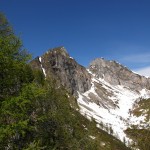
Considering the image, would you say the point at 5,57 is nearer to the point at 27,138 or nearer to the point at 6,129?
the point at 6,129

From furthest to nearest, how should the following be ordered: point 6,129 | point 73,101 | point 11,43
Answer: point 73,101 < point 11,43 < point 6,129

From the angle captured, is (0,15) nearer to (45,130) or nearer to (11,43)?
(11,43)

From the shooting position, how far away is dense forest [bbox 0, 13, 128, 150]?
22.1 meters

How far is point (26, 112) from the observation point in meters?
23.7

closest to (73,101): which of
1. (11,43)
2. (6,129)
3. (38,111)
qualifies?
(38,111)

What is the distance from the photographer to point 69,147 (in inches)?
1299

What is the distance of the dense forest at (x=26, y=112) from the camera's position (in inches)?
869

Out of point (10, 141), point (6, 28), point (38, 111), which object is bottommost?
point (10, 141)

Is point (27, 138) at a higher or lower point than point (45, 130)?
lower

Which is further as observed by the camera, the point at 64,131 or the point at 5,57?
the point at 64,131

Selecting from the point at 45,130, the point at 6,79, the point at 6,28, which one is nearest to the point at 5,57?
the point at 6,79

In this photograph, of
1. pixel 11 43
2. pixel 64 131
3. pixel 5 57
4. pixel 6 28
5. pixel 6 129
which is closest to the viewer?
pixel 6 129

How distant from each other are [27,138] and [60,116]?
8615mm

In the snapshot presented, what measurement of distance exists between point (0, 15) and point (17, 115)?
398 inches
